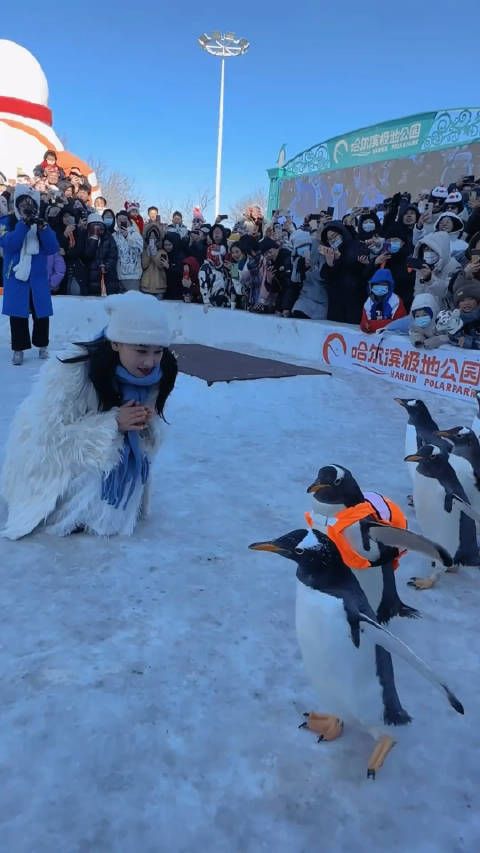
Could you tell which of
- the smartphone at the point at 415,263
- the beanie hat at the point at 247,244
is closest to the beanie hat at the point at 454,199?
the smartphone at the point at 415,263

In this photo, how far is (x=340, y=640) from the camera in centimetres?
142

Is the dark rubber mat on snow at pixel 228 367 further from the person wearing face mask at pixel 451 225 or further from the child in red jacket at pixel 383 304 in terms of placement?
the person wearing face mask at pixel 451 225

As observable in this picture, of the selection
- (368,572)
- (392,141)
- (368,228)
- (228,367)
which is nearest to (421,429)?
(368,572)

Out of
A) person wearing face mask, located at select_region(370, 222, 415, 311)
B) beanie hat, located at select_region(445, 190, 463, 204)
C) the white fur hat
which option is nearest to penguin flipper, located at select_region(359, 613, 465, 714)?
the white fur hat

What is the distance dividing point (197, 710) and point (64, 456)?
49.2 inches

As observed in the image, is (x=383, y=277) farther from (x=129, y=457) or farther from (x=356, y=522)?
(x=356, y=522)

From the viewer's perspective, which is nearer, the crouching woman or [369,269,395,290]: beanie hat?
the crouching woman

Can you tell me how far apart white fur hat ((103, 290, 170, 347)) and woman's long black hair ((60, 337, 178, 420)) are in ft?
0.38

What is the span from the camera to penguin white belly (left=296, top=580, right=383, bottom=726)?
55.9 inches

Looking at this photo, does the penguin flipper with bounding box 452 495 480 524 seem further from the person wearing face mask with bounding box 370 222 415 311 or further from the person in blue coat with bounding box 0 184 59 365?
the person wearing face mask with bounding box 370 222 415 311

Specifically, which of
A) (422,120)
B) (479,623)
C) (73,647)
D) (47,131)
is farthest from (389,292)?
(47,131)

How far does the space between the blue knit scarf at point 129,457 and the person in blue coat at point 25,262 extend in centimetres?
393

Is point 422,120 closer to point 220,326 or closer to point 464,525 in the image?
point 220,326

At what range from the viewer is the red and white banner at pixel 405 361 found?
223 inches
